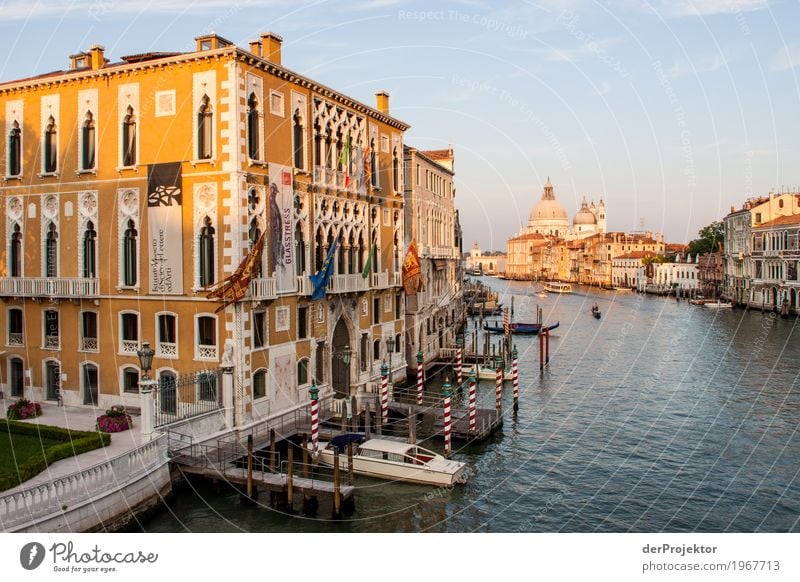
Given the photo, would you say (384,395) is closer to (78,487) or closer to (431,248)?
(78,487)

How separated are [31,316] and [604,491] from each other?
1540 centimetres

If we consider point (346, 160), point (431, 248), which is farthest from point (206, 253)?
point (431, 248)

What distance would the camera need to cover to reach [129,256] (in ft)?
61.0

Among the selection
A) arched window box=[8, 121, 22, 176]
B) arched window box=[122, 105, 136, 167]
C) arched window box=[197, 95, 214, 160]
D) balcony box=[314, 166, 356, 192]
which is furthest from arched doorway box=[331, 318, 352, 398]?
arched window box=[8, 121, 22, 176]

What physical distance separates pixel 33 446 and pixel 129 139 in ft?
25.4

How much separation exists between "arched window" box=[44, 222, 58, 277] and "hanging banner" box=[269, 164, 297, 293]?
6.18 meters

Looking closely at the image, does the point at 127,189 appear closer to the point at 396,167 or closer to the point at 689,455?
the point at 396,167

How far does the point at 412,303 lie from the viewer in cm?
3020

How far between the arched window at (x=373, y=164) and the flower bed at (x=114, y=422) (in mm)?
11579

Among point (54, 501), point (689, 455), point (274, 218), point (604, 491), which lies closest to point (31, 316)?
point (274, 218)

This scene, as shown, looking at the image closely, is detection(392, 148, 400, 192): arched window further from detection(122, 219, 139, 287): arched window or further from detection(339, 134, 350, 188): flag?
detection(122, 219, 139, 287): arched window

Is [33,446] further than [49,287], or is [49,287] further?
[49,287]

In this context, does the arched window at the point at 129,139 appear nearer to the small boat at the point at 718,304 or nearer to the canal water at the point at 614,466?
the canal water at the point at 614,466

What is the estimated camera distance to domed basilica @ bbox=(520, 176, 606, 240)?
158500 mm
